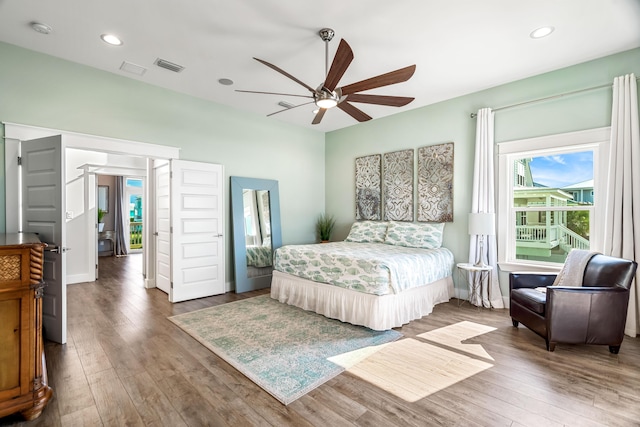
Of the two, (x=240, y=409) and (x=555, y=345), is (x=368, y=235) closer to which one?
(x=555, y=345)

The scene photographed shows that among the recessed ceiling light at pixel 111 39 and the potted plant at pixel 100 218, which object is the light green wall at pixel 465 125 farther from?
the potted plant at pixel 100 218

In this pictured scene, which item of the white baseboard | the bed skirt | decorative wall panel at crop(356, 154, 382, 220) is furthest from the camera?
decorative wall panel at crop(356, 154, 382, 220)

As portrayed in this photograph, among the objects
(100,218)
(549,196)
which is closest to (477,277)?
(549,196)

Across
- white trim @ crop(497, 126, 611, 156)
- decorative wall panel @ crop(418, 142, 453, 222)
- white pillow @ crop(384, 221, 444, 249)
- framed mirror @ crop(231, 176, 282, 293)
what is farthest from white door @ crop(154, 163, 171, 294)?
white trim @ crop(497, 126, 611, 156)

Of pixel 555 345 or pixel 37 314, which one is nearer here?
pixel 37 314

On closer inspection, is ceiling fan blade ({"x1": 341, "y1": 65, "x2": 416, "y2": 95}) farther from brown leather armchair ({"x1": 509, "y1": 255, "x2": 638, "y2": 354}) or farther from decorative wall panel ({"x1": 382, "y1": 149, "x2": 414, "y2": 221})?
decorative wall panel ({"x1": 382, "y1": 149, "x2": 414, "y2": 221})

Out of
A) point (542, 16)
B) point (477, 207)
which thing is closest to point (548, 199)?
point (477, 207)

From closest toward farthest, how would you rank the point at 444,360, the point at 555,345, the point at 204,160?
1. the point at 444,360
2. the point at 555,345
3. the point at 204,160

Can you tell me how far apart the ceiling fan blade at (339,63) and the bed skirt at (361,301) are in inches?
89.4

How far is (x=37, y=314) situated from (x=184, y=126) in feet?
10.9

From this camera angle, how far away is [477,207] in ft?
14.5

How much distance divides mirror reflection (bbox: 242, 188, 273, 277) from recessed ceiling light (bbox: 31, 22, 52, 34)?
3.06m

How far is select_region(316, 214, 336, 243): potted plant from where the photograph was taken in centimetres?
638

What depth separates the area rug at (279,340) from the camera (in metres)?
2.44
